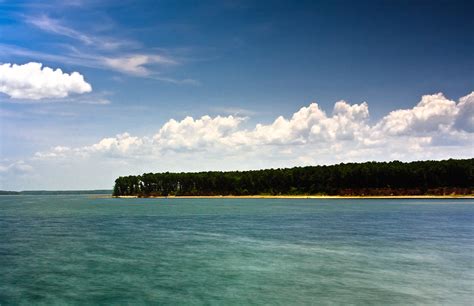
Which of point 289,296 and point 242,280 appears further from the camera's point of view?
point 242,280

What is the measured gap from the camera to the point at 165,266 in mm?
43281

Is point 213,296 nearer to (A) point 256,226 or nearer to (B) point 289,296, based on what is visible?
(B) point 289,296

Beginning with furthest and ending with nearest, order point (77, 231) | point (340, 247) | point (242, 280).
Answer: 1. point (77, 231)
2. point (340, 247)
3. point (242, 280)

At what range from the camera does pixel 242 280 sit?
36.2 meters

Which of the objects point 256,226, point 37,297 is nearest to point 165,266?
point 37,297

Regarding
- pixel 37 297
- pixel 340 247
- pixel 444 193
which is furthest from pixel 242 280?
pixel 444 193

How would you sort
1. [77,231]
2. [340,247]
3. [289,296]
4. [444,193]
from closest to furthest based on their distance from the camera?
[289,296], [340,247], [77,231], [444,193]

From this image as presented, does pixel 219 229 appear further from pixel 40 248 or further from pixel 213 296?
pixel 213 296

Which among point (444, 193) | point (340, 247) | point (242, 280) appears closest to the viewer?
point (242, 280)

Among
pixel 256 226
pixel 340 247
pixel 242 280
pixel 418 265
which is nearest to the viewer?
pixel 242 280

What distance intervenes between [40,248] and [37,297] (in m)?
25.4

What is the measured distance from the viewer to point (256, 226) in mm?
82500

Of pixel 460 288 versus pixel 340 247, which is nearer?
pixel 460 288

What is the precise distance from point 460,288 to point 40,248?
46.5 m
